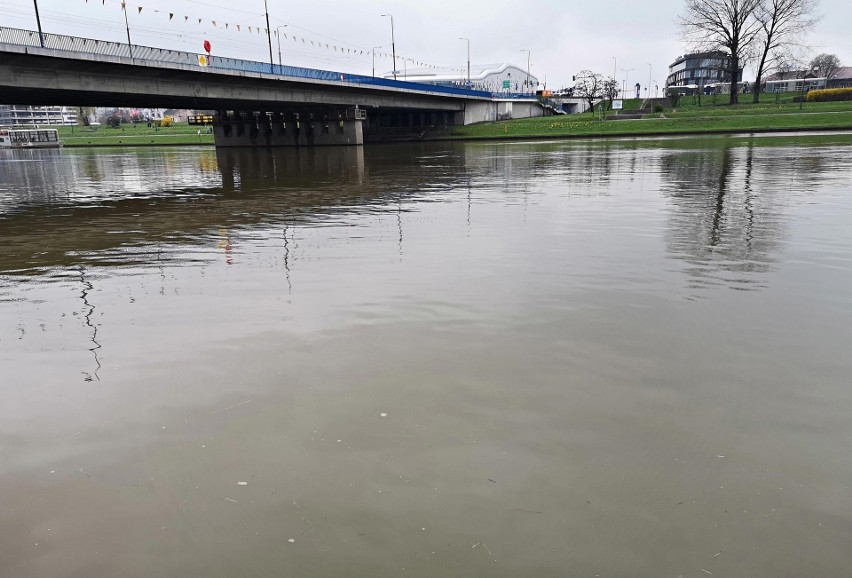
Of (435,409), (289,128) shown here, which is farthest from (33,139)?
(435,409)

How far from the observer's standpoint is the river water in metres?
3.57

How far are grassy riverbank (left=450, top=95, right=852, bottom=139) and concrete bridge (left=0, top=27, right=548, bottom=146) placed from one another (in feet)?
50.1

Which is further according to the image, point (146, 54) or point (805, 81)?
point (805, 81)

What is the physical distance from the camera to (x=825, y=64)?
437ft

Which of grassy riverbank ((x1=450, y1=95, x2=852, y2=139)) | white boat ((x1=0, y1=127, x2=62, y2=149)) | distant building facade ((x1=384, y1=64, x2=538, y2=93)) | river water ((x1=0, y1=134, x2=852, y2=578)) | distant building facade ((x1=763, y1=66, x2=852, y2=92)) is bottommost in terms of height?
river water ((x1=0, y1=134, x2=852, y2=578))

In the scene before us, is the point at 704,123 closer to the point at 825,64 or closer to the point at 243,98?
the point at 243,98

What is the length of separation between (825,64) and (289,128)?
401ft

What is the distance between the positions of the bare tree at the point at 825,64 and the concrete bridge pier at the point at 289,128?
11171cm

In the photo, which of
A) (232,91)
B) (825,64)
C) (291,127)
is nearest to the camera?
(232,91)

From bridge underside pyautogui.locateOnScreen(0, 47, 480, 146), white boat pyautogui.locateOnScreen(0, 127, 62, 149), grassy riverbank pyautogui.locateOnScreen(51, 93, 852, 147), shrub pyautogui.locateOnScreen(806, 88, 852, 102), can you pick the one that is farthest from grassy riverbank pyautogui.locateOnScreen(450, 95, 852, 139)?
white boat pyautogui.locateOnScreen(0, 127, 62, 149)

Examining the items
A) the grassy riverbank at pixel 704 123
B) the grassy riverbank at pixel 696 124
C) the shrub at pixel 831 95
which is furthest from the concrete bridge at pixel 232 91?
the shrub at pixel 831 95

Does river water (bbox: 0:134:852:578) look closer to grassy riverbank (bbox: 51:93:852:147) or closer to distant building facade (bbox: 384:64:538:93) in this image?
grassy riverbank (bbox: 51:93:852:147)

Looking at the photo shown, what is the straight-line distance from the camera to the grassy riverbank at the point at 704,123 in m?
60.5

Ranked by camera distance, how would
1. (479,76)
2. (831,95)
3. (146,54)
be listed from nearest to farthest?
(146,54) → (831,95) → (479,76)
